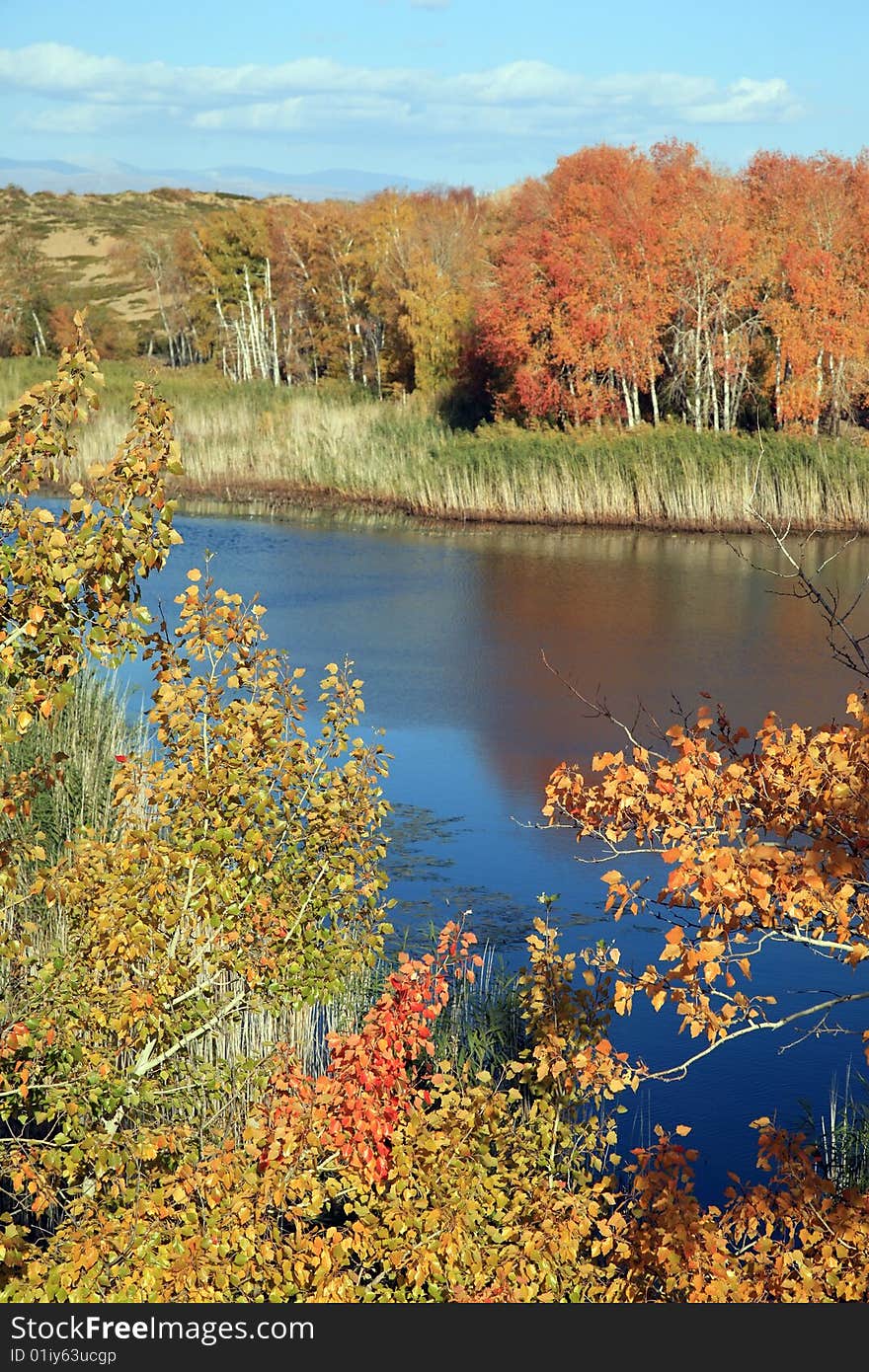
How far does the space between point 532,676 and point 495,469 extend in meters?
12.3

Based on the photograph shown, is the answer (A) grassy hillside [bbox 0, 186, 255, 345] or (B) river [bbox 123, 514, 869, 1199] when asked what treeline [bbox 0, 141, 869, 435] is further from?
(A) grassy hillside [bbox 0, 186, 255, 345]

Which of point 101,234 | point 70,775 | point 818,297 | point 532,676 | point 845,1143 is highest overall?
point 101,234

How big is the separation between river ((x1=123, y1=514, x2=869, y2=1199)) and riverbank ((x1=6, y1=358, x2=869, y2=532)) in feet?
2.31

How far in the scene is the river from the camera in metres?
8.83

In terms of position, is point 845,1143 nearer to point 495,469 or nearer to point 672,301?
point 495,469

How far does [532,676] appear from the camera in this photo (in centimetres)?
1859

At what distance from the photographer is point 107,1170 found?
5.67 meters

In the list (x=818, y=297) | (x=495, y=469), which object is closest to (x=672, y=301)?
(x=818, y=297)

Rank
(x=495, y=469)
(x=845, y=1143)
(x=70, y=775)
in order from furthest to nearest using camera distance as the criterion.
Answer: (x=495, y=469) → (x=70, y=775) → (x=845, y=1143)

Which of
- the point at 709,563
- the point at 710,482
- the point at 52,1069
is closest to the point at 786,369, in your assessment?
the point at 710,482

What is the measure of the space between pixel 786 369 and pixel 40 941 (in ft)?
89.7

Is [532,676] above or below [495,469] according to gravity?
below

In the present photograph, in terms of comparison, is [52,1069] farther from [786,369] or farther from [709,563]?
[786,369]

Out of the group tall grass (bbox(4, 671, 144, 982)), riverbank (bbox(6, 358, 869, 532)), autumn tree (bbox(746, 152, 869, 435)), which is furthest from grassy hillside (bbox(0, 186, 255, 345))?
tall grass (bbox(4, 671, 144, 982))
